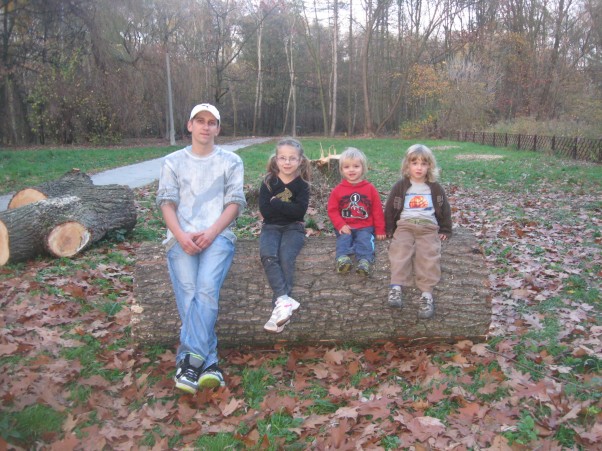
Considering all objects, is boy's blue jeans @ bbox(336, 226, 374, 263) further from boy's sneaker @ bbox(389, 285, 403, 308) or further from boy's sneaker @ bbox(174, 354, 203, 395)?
→ boy's sneaker @ bbox(174, 354, 203, 395)

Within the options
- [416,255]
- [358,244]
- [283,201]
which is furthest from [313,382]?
[283,201]

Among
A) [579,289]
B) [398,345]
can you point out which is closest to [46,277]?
[398,345]

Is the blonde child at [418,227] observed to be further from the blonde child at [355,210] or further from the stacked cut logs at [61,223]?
the stacked cut logs at [61,223]

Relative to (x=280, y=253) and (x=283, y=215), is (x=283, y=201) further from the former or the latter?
(x=280, y=253)

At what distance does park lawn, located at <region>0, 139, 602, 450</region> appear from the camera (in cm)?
317

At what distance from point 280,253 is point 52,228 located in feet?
12.6

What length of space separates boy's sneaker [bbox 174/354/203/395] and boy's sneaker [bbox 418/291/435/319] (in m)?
1.74

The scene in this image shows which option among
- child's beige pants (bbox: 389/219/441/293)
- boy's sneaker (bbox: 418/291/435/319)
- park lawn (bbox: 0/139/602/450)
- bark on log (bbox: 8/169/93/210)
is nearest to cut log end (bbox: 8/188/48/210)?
bark on log (bbox: 8/169/93/210)

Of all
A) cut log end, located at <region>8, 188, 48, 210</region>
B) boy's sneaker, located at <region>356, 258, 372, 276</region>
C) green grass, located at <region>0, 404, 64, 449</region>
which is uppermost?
cut log end, located at <region>8, 188, 48, 210</region>

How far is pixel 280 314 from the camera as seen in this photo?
Answer: 408cm

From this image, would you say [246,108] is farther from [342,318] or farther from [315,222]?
[342,318]

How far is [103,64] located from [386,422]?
28.0 m

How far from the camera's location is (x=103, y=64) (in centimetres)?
2744

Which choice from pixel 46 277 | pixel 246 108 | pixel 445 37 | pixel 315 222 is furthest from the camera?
pixel 246 108
